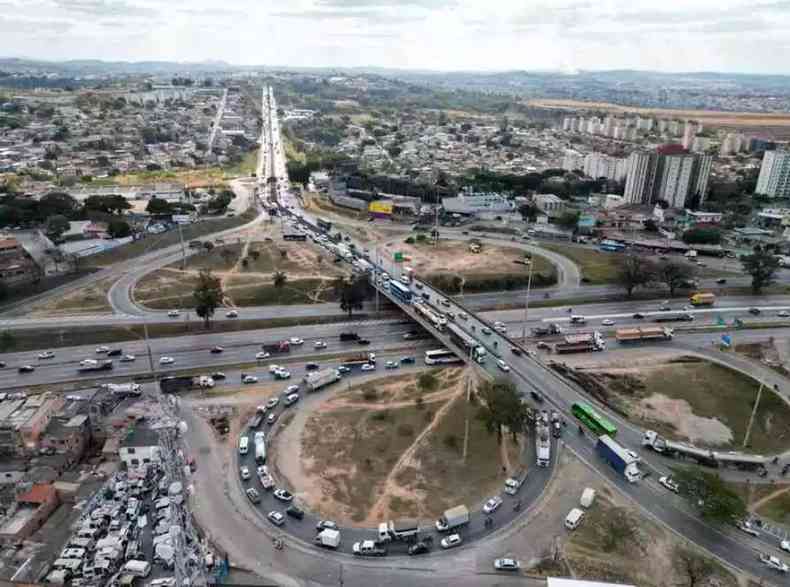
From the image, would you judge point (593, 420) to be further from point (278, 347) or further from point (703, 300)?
point (703, 300)

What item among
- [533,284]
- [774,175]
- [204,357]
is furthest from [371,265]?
[774,175]

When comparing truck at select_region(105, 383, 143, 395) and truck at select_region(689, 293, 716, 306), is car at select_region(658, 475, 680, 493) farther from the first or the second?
truck at select_region(105, 383, 143, 395)

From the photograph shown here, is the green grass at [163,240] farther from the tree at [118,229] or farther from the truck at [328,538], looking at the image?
the truck at [328,538]

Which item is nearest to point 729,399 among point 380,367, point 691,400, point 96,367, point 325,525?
point 691,400

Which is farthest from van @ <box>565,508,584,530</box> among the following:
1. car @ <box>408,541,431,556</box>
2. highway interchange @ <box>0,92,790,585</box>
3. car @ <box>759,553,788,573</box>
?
car @ <box>759,553,788,573</box>

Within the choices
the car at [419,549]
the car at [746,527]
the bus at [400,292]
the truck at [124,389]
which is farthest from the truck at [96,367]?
the car at [746,527]
